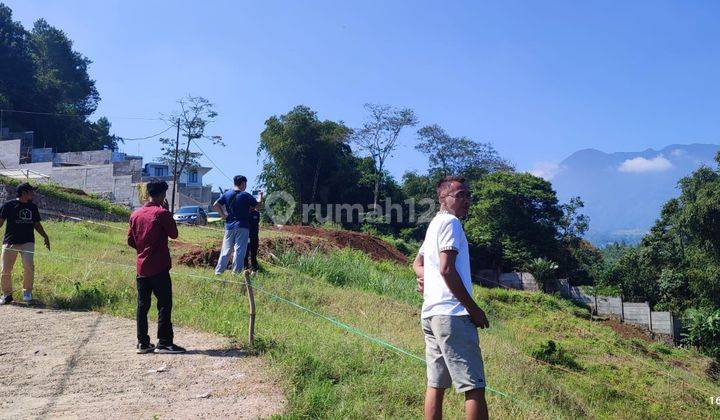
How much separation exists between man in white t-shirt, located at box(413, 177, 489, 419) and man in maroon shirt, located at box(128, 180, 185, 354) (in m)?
3.03

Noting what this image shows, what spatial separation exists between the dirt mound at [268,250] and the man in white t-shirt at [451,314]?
7685 mm

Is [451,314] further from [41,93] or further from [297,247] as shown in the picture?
[41,93]

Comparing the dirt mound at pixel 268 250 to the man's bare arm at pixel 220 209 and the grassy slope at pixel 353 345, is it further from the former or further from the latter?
the man's bare arm at pixel 220 209

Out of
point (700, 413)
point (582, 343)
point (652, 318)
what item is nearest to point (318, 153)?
point (652, 318)

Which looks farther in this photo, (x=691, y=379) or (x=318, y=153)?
(x=318, y=153)

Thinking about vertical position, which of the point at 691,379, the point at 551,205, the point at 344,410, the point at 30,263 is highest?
the point at 551,205

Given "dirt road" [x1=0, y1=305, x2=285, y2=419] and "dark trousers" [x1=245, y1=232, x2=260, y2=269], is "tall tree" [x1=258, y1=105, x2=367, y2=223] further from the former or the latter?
"dirt road" [x1=0, y1=305, x2=285, y2=419]

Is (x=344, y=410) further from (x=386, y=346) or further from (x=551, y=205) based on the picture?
(x=551, y=205)

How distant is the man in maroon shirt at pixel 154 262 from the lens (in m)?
6.16

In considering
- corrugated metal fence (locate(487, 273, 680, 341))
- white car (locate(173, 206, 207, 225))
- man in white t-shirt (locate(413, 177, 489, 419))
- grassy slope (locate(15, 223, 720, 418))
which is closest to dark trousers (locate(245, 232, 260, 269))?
grassy slope (locate(15, 223, 720, 418))

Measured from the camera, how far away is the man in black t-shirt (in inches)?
326

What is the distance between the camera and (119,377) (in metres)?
5.62

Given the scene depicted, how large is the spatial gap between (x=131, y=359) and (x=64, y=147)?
56.0 metres

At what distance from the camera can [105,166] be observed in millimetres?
42281
